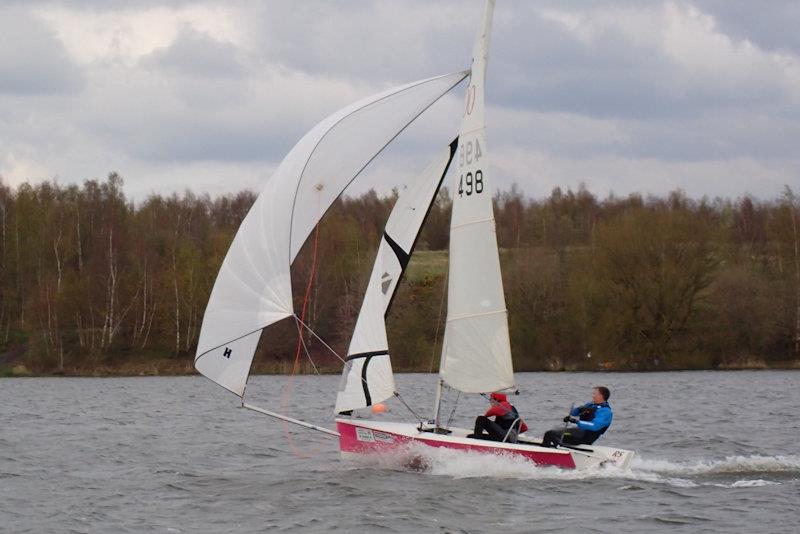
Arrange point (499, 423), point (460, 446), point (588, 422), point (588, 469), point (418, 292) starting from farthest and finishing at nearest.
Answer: point (418, 292) < point (499, 423) < point (588, 422) < point (460, 446) < point (588, 469)

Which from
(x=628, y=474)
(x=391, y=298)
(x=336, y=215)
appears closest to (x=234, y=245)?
(x=391, y=298)

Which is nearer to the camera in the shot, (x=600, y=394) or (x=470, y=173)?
(x=470, y=173)

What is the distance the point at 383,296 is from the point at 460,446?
7.72 feet

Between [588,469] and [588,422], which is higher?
[588,422]

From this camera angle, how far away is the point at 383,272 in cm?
1636

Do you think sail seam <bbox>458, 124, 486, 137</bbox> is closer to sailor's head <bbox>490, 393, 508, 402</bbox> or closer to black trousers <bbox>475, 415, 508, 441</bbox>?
sailor's head <bbox>490, 393, 508, 402</bbox>

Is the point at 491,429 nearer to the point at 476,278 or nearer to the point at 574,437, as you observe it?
the point at 574,437

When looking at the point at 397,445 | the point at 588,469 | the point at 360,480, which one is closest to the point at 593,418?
the point at 588,469

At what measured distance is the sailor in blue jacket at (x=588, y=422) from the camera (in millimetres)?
15633

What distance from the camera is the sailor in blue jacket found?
1563 centimetres

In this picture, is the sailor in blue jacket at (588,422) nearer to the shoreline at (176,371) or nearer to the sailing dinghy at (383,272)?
the sailing dinghy at (383,272)

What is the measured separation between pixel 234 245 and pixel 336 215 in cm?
5073

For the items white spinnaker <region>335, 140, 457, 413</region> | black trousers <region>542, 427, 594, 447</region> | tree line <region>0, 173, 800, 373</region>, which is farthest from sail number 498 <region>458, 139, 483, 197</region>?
tree line <region>0, 173, 800, 373</region>

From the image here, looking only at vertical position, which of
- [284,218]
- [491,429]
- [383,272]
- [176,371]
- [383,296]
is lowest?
[491,429]
